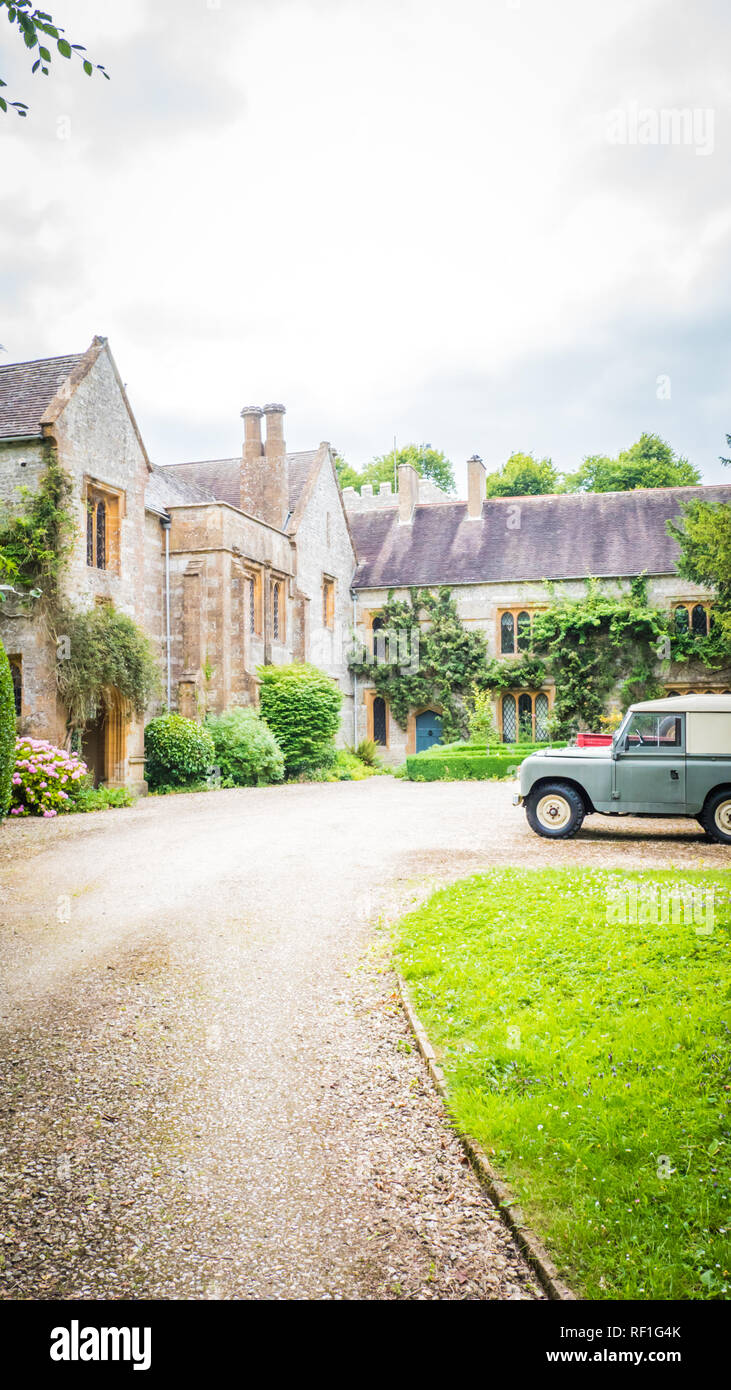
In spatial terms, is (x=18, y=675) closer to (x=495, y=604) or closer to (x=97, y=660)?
(x=97, y=660)

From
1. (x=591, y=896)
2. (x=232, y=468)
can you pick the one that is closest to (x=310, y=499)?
(x=232, y=468)

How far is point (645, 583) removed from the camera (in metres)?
29.7

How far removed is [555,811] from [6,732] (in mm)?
8445

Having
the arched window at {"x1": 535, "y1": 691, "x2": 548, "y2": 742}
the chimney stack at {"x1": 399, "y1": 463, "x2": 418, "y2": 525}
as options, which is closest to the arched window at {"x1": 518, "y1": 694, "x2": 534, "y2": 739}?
the arched window at {"x1": 535, "y1": 691, "x2": 548, "y2": 742}

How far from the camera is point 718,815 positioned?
1183cm

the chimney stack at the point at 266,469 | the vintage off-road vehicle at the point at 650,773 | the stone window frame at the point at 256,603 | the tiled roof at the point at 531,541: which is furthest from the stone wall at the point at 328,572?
the vintage off-road vehicle at the point at 650,773

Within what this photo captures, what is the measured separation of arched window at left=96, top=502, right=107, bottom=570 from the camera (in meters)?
19.4

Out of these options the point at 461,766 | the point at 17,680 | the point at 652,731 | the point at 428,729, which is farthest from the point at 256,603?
the point at 652,731

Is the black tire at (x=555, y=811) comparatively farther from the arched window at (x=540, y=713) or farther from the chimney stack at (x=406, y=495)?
the chimney stack at (x=406, y=495)

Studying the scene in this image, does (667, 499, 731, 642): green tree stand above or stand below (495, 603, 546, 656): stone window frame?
above

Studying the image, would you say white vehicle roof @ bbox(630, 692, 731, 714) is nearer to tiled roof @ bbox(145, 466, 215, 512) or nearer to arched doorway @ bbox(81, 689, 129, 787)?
arched doorway @ bbox(81, 689, 129, 787)

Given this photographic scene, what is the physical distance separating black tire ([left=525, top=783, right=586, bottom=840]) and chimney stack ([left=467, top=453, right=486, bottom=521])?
23.0 m
